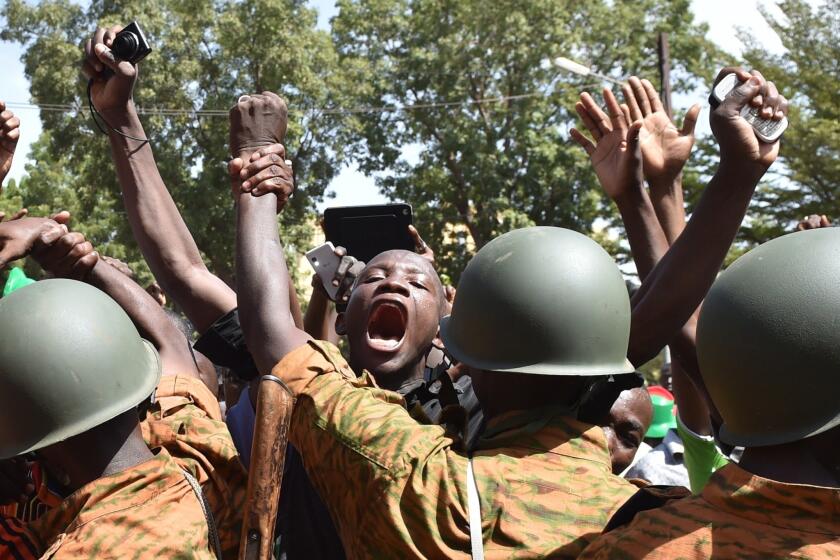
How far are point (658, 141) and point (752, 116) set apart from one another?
3.07ft

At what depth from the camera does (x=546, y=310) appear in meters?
2.42

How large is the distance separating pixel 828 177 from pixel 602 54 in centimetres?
924

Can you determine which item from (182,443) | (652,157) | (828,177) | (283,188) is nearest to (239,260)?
(283,188)

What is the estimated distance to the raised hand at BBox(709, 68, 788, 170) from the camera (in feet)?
8.80

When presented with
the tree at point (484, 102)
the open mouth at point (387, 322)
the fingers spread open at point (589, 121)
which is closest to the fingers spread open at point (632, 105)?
the fingers spread open at point (589, 121)

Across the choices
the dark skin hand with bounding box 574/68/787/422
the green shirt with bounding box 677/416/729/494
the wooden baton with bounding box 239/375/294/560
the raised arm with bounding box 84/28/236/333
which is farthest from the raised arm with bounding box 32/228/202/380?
the green shirt with bounding box 677/416/729/494

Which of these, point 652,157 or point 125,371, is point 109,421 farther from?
point 652,157

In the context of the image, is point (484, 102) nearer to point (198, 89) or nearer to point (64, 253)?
point (198, 89)

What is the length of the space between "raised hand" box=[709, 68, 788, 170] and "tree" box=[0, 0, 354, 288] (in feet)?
62.0

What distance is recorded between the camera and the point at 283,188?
114 inches

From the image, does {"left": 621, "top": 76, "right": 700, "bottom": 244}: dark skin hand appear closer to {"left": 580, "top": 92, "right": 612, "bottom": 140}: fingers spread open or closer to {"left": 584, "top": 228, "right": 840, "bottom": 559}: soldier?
{"left": 580, "top": 92, "right": 612, "bottom": 140}: fingers spread open

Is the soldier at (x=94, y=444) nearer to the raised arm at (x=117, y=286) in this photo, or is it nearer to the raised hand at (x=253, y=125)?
the raised hand at (x=253, y=125)

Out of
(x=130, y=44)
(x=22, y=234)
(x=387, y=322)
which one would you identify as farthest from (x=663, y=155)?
(x=22, y=234)

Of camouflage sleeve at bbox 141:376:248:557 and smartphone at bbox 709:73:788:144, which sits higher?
smartphone at bbox 709:73:788:144
